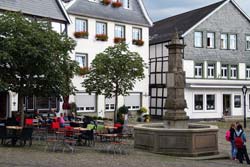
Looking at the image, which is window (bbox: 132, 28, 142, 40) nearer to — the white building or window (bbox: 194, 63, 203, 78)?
the white building

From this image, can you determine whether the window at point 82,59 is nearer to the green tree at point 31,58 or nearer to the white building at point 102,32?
the white building at point 102,32

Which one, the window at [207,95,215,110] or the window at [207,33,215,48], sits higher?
the window at [207,33,215,48]

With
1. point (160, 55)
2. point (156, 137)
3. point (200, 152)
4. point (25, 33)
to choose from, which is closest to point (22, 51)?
point (25, 33)

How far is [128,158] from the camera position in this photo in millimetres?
14391

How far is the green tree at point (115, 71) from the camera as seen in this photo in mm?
22719

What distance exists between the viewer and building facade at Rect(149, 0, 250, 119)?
38.8m

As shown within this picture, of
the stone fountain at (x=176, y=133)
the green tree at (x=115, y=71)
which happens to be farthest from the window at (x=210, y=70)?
the stone fountain at (x=176, y=133)

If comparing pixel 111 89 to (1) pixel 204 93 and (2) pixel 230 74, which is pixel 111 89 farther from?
(2) pixel 230 74

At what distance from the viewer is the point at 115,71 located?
896 inches

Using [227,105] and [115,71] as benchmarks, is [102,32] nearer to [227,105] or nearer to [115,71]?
[115,71]

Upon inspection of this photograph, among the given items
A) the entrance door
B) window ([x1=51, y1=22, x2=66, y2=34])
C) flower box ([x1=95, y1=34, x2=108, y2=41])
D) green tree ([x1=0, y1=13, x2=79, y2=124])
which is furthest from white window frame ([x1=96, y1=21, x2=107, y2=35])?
green tree ([x1=0, y1=13, x2=79, y2=124])

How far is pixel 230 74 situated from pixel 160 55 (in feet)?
23.1

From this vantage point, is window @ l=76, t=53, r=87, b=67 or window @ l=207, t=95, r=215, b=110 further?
window @ l=207, t=95, r=215, b=110

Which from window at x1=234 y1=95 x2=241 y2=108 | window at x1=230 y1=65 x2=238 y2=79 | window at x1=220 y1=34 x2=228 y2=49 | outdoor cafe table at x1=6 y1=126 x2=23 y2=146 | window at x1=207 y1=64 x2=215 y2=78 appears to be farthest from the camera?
window at x1=234 y1=95 x2=241 y2=108
